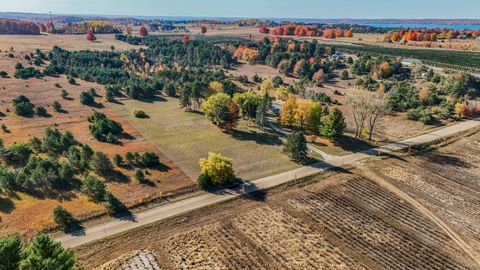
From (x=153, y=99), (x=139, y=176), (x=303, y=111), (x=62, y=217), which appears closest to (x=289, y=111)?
(x=303, y=111)

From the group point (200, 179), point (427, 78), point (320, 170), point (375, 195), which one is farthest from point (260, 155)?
point (427, 78)

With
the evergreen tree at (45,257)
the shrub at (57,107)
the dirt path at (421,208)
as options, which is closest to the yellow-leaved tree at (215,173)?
the dirt path at (421,208)

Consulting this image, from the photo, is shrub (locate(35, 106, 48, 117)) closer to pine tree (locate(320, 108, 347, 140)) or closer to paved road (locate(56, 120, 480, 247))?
paved road (locate(56, 120, 480, 247))

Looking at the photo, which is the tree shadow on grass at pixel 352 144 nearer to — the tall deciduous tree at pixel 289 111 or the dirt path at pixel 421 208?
the dirt path at pixel 421 208

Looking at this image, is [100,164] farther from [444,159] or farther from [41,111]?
[444,159]

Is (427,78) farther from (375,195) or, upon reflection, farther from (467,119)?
(375,195)

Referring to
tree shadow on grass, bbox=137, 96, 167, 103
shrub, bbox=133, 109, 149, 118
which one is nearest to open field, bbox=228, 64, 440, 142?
tree shadow on grass, bbox=137, 96, 167, 103
